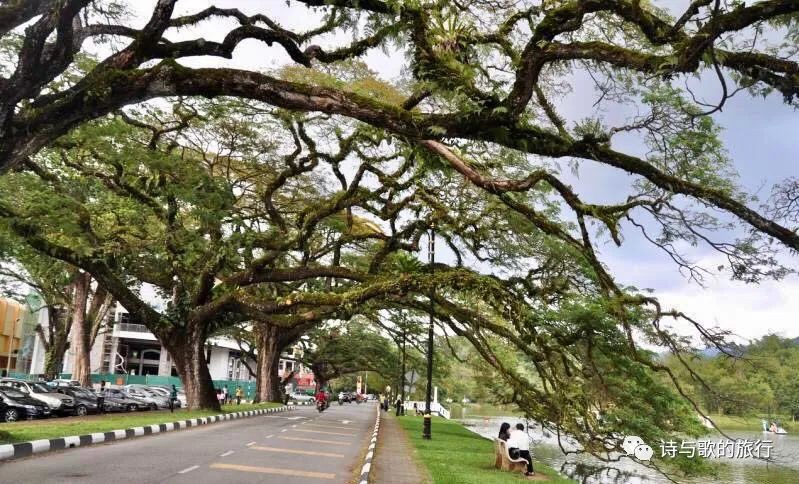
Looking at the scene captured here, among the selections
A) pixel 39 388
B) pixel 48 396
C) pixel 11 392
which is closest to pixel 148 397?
pixel 39 388

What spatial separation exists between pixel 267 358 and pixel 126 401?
10185 mm

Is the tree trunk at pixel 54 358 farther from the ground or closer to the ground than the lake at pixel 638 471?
farther from the ground

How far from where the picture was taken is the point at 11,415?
18828 millimetres

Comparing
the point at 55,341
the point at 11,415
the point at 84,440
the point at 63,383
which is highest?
the point at 55,341

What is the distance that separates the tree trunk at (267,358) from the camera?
3678 cm

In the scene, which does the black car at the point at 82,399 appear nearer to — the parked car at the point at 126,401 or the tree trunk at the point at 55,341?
the parked car at the point at 126,401

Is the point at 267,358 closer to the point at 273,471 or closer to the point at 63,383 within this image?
the point at 63,383

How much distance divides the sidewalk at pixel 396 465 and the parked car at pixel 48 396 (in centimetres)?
1050

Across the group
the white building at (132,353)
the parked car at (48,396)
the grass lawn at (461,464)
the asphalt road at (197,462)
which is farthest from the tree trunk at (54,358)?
the white building at (132,353)

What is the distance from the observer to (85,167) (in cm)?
1844

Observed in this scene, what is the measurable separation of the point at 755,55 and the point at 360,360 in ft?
154

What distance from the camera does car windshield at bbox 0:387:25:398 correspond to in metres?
19.8

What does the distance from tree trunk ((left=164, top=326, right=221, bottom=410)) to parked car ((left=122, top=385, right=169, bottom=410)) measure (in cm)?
728

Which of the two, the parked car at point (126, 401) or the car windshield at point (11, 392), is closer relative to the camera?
the car windshield at point (11, 392)
